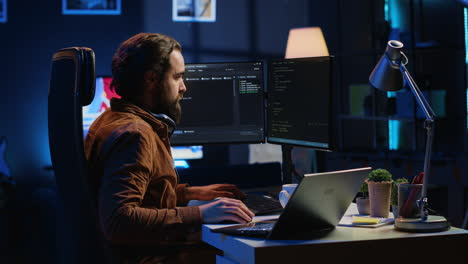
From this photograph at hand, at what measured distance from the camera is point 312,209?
1730mm

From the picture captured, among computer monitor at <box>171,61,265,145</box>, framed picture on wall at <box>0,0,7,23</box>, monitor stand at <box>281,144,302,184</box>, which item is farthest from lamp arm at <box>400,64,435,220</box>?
framed picture on wall at <box>0,0,7,23</box>

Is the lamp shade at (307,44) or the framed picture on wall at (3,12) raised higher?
the framed picture on wall at (3,12)

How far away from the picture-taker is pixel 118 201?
1708mm

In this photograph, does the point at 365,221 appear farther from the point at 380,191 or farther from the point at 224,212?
the point at 224,212

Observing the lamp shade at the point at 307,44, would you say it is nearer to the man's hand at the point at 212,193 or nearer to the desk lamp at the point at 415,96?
the man's hand at the point at 212,193

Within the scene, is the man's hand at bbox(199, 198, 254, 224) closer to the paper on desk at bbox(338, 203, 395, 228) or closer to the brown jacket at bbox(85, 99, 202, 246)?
the brown jacket at bbox(85, 99, 202, 246)

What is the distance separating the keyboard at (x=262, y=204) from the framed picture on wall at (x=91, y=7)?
3.82 metres

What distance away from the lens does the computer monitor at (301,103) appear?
2.43 meters

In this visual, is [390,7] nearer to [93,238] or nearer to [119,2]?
[119,2]

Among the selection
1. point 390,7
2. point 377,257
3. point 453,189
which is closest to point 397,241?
point 377,257

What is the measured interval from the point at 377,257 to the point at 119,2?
462cm

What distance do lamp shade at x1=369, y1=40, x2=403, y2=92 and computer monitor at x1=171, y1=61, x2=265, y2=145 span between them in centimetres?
99

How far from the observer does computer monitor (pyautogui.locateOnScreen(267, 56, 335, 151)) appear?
2432 mm

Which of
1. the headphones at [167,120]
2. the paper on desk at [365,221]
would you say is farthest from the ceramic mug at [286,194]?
the headphones at [167,120]
